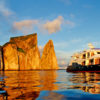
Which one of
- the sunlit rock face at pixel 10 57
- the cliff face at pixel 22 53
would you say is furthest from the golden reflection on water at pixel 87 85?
the cliff face at pixel 22 53

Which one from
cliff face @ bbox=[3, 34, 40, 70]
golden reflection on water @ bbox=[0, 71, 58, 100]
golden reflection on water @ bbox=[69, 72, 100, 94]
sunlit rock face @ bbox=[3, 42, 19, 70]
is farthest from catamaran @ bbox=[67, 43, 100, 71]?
cliff face @ bbox=[3, 34, 40, 70]

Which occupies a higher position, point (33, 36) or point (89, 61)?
point (33, 36)

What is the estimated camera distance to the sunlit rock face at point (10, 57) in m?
141

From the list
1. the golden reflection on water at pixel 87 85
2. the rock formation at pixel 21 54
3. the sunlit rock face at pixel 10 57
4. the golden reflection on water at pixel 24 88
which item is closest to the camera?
the golden reflection on water at pixel 24 88

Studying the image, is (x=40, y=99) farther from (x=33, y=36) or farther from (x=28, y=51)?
(x=33, y=36)

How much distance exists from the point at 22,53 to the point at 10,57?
1707cm

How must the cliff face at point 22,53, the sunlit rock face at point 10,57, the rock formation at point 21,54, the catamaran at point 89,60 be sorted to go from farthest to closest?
1. the cliff face at point 22,53
2. the rock formation at point 21,54
3. the sunlit rock face at point 10,57
4. the catamaran at point 89,60

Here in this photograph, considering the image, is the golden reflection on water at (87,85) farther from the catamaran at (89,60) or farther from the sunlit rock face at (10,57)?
the sunlit rock face at (10,57)

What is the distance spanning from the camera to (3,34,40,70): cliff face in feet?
471

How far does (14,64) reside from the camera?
143125mm

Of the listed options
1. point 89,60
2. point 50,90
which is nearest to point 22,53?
point 89,60

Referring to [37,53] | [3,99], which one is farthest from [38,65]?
[3,99]

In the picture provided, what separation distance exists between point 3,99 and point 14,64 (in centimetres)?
14274

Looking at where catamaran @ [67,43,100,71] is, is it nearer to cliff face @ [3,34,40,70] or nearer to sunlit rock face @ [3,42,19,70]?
sunlit rock face @ [3,42,19,70]
